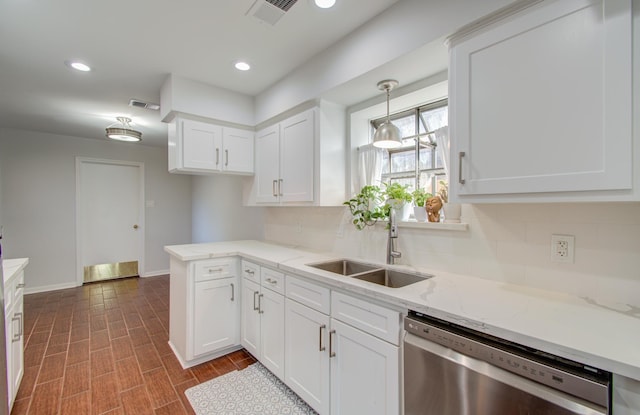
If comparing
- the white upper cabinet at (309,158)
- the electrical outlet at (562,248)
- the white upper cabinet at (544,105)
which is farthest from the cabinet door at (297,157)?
the electrical outlet at (562,248)

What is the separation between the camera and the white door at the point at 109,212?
4699mm

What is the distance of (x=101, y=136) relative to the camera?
457 cm

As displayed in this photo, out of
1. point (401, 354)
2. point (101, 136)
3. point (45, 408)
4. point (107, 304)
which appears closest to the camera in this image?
point (401, 354)

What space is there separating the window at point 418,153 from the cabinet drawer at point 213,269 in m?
A: 1.52

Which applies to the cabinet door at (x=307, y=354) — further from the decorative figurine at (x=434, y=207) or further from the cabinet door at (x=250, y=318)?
the decorative figurine at (x=434, y=207)

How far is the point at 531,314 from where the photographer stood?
107 centimetres

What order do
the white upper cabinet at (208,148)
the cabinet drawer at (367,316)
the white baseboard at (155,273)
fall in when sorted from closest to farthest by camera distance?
the cabinet drawer at (367,316) < the white upper cabinet at (208,148) < the white baseboard at (155,273)

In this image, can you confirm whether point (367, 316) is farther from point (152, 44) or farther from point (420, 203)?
point (152, 44)

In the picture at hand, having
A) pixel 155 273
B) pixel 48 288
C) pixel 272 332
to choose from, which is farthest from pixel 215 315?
pixel 48 288

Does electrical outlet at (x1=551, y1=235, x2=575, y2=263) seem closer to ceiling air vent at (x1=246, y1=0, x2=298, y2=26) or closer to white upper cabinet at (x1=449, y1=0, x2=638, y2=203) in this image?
white upper cabinet at (x1=449, y1=0, x2=638, y2=203)

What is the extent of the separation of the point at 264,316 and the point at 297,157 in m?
1.33

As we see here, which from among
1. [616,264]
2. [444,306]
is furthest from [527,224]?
[444,306]

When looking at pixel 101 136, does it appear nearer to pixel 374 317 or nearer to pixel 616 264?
pixel 374 317

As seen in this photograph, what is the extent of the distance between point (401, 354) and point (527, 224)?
2.95 feet
